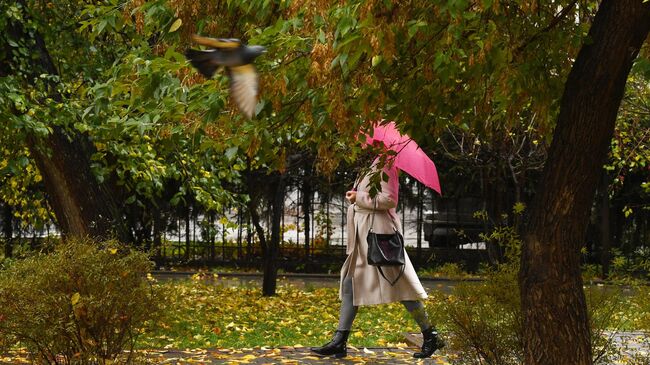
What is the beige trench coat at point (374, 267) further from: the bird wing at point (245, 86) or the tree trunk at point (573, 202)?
the bird wing at point (245, 86)

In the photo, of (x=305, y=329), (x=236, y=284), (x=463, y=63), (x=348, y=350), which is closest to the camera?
(x=463, y=63)

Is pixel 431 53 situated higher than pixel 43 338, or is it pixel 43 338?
pixel 431 53

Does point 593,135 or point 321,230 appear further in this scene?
point 321,230

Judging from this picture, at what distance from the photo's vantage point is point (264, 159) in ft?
23.5

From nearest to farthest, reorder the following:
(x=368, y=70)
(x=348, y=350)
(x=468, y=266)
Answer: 1. (x=368, y=70)
2. (x=348, y=350)
3. (x=468, y=266)

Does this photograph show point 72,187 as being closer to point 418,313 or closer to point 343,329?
point 343,329

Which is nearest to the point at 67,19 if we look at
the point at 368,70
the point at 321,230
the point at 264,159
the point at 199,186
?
the point at 199,186

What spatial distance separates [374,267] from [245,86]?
3.81 m

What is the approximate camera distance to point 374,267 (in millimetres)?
9305

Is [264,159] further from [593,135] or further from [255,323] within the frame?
[255,323]

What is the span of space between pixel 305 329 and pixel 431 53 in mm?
6182

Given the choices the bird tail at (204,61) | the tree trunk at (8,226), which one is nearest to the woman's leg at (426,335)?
the bird tail at (204,61)

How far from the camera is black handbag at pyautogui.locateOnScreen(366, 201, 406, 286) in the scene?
9000 millimetres

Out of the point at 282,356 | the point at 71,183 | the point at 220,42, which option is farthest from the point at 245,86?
the point at 71,183
